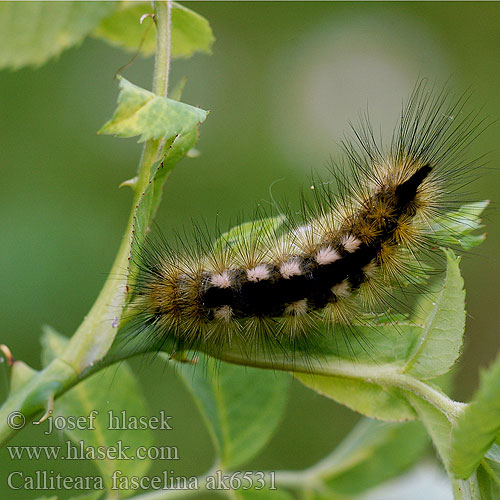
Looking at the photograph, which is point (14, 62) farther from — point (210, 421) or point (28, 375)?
point (210, 421)

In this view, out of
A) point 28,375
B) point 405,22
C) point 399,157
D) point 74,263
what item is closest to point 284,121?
point 405,22

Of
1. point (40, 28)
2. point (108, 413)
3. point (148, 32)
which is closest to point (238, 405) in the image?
point (108, 413)

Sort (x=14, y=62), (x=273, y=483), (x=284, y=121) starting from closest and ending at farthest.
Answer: (x=14, y=62)
(x=273, y=483)
(x=284, y=121)

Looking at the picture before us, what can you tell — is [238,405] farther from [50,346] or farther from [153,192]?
[153,192]

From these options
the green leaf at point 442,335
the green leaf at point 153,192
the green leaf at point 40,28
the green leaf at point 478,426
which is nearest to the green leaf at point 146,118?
the green leaf at point 153,192

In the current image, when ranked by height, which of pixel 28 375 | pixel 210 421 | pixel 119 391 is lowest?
pixel 210 421
